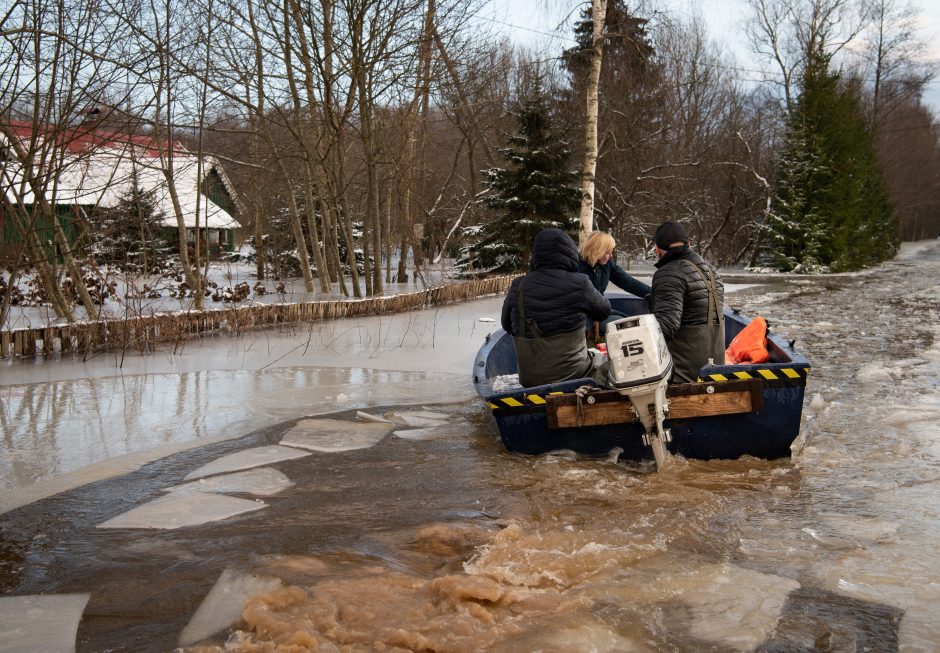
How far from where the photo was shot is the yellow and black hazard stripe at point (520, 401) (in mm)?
5482

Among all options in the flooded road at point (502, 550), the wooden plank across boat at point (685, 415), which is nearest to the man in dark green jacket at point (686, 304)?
the wooden plank across boat at point (685, 415)

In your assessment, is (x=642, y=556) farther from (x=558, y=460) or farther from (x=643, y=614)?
(x=558, y=460)

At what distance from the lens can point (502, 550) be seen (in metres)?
4.09

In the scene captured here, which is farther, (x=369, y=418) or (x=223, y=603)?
(x=369, y=418)

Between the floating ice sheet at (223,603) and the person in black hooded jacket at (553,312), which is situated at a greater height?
the person in black hooded jacket at (553,312)

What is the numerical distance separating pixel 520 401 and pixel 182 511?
2208 mm

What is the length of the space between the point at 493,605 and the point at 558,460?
7.27 ft

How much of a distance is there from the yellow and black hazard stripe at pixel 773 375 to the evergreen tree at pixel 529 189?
16502mm

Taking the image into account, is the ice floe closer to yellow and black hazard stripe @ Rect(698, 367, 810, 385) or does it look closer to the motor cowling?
the motor cowling

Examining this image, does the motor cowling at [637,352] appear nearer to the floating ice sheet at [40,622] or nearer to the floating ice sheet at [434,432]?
the floating ice sheet at [434,432]

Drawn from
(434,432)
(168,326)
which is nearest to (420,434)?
(434,432)

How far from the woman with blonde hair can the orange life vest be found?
956 mm

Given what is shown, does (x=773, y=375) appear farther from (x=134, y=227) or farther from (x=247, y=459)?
(x=134, y=227)

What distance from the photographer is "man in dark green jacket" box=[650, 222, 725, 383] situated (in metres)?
5.62
